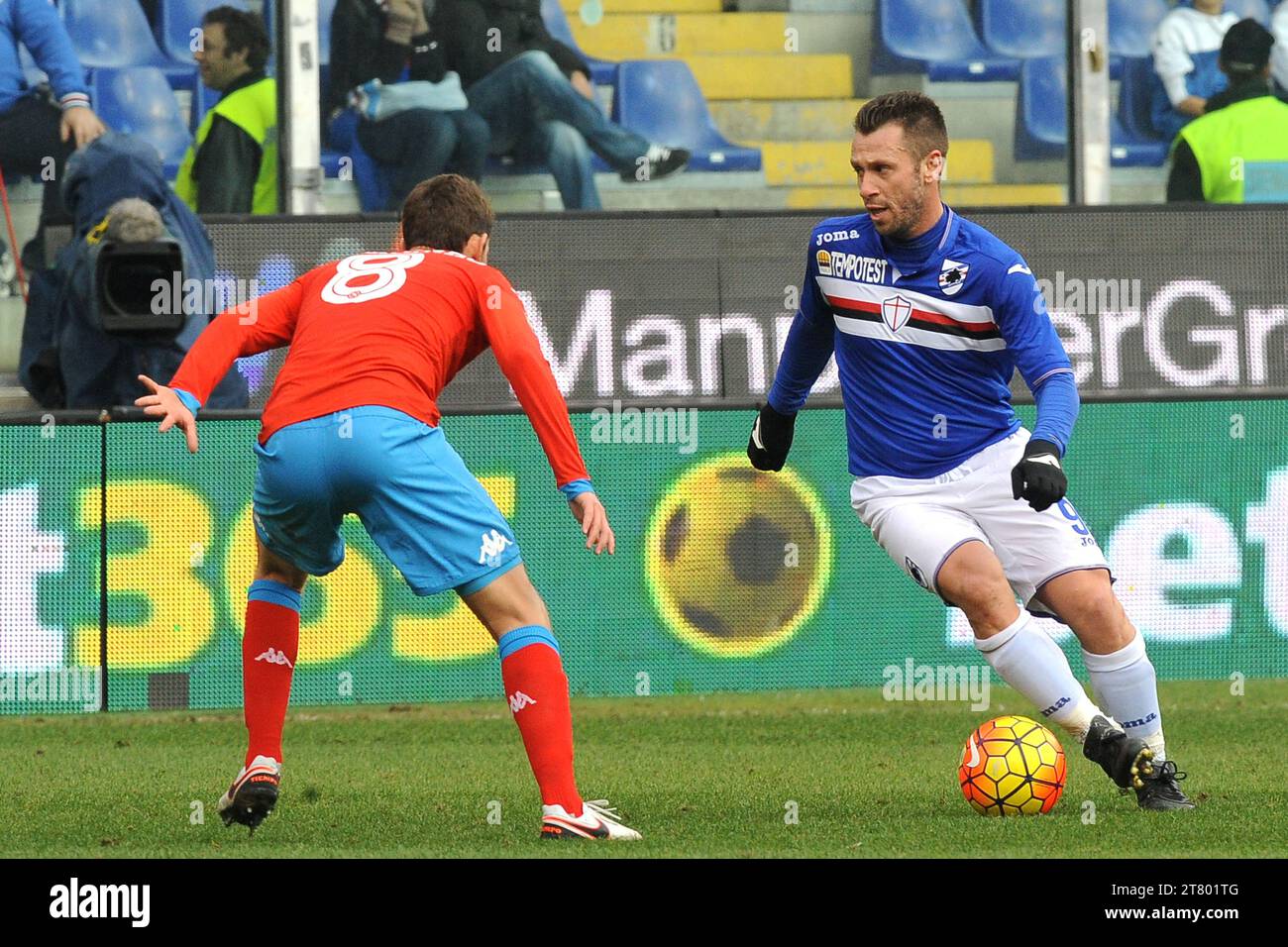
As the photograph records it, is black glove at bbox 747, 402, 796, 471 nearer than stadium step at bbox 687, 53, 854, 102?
Yes

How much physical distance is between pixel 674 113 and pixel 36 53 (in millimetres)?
4063

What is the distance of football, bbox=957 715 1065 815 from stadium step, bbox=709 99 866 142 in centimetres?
791

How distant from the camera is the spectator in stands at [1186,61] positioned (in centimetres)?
1368

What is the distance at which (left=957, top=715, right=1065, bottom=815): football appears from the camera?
20.4 feet

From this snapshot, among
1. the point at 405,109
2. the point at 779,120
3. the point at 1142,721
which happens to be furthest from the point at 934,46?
the point at 1142,721

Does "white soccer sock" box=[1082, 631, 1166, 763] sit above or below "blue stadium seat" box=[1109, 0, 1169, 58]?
below

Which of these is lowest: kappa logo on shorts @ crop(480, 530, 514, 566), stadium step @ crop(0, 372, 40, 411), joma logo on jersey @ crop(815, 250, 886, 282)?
kappa logo on shorts @ crop(480, 530, 514, 566)

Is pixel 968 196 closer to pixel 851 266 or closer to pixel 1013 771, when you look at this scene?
pixel 851 266

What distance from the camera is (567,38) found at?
13.3 metres

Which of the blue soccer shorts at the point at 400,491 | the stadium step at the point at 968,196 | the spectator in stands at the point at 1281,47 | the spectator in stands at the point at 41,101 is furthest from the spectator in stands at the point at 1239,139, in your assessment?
the blue soccer shorts at the point at 400,491

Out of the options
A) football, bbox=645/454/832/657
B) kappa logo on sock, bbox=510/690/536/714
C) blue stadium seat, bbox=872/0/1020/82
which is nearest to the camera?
kappa logo on sock, bbox=510/690/536/714

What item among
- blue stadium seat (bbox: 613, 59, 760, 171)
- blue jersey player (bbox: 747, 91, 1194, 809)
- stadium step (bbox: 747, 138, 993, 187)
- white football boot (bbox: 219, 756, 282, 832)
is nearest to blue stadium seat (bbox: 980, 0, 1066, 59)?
stadium step (bbox: 747, 138, 993, 187)

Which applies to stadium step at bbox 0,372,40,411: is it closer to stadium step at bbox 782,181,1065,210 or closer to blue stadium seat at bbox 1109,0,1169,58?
stadium step at bbox 782,181,1065,210
